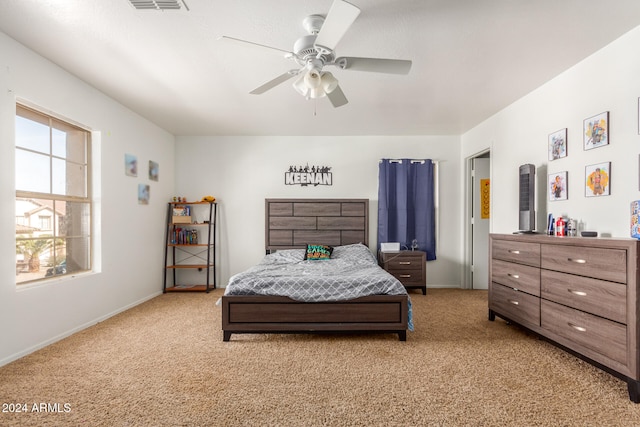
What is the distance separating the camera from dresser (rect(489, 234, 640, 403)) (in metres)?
1.94

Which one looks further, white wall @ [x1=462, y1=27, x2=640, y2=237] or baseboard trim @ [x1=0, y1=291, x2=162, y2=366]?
baseboard trim @ [x1=0, y1=291, x2=162, y2=366]

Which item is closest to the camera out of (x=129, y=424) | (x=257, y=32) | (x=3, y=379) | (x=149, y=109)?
(x=129, y=424)

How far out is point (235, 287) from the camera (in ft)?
9.58

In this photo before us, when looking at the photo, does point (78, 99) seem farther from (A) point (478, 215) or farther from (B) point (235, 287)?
(A) point (478, 215)

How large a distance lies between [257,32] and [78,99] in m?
2.11

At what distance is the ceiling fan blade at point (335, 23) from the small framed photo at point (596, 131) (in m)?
2.19

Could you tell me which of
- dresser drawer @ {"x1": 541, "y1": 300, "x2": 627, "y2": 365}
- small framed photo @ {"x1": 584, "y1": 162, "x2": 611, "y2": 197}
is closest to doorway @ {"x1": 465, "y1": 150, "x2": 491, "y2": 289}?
small framed photo @ {"x1": 584, "y1": 162, "x2": 611, "y2": 197}

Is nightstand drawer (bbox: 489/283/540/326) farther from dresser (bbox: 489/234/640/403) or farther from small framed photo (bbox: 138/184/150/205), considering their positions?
small framed photo (bbox: 138/184/150/205)

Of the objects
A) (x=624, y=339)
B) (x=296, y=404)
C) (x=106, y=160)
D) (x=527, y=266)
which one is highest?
Result: (x=106, y=160)

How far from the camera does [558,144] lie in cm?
301

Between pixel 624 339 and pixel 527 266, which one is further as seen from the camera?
pixel 527 266

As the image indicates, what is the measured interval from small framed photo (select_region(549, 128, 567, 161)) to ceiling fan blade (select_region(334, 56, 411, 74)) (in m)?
1.81

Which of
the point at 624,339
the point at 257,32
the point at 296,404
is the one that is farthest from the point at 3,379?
the point at 624,339

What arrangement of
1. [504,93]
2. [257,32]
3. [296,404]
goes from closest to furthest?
1. [296,404]
2. [257,32]
3. [504,93]
